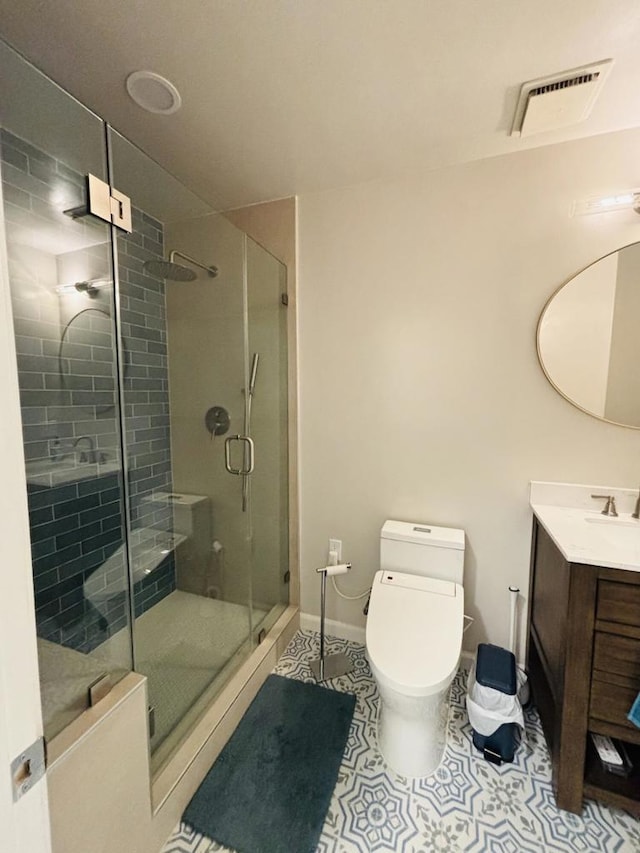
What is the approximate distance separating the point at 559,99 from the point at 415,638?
6.54 ft

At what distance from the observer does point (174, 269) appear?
A: 188 centimetres

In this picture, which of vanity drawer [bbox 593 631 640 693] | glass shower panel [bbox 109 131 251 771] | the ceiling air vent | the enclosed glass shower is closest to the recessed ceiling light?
the enclosed glass shower

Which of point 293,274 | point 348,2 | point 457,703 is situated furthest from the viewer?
point 293,274

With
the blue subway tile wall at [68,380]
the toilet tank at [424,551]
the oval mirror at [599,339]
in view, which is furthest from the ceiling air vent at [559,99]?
the toilet tank at [424,551]

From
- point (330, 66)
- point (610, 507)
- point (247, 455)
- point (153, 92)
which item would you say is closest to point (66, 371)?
point (247, 455)

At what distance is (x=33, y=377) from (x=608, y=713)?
7.78 ft

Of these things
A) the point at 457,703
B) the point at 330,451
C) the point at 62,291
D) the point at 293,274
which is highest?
the point at 293,274

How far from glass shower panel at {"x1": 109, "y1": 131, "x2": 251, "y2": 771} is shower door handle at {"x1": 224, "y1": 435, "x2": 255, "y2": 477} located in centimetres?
3

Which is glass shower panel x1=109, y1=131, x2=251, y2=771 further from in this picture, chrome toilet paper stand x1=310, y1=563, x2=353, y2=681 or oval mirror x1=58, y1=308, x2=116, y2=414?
chrome toilet paper stand x1=310, y1=563, x2=353, y2=681

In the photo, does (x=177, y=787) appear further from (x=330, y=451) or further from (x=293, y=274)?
(x=293, y=274)

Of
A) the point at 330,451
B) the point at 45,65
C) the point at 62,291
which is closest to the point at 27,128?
the point at 45,65

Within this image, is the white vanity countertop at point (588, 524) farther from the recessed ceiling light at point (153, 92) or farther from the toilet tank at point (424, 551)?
the recessed ceiling light at point (153, 92)

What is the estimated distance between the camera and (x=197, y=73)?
3.90 ft

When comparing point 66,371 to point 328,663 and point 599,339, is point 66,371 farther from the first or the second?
point 599,339
